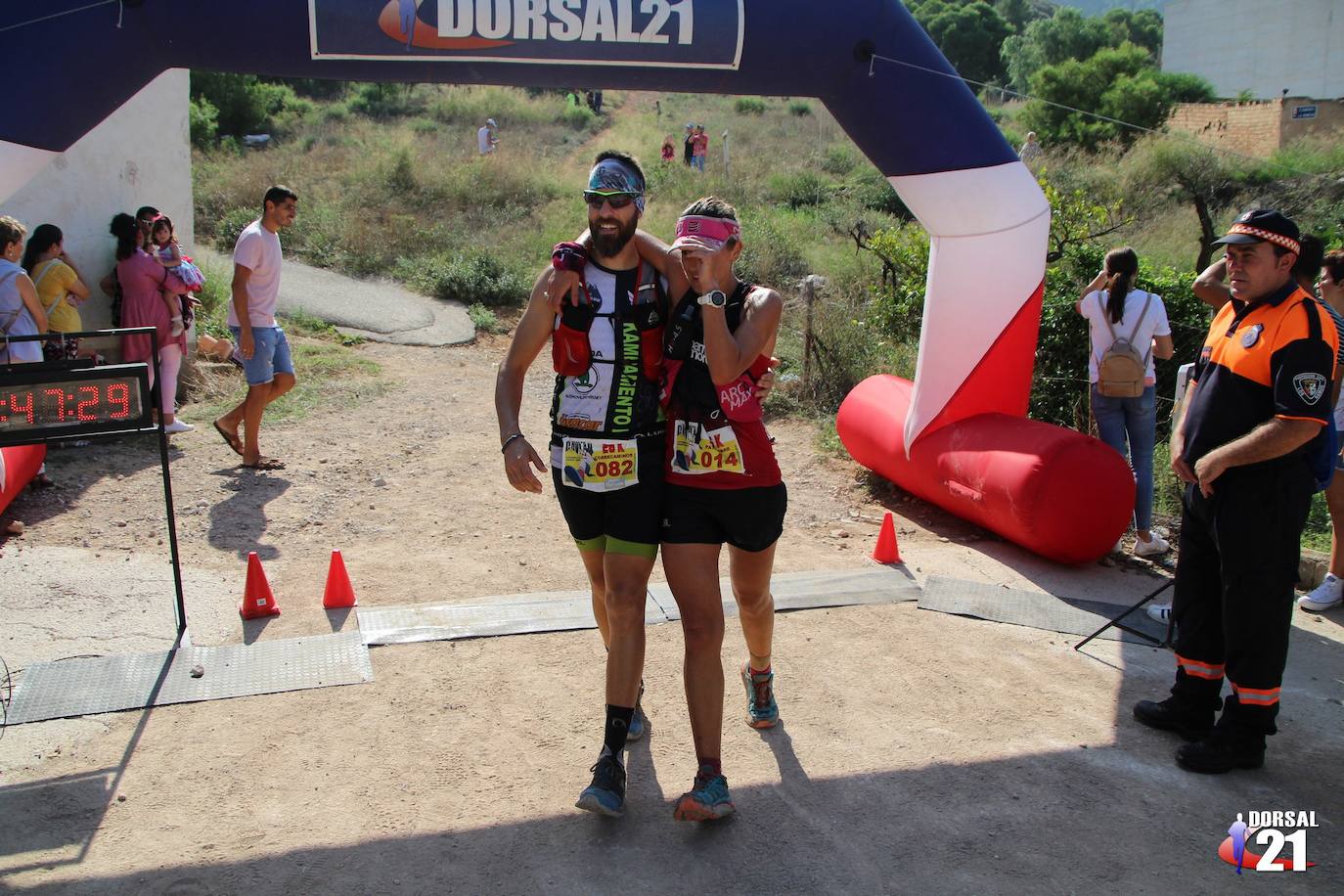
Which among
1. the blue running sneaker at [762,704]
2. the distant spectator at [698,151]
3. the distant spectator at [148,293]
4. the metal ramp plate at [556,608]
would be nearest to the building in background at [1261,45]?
the distant spectator at [698,151]

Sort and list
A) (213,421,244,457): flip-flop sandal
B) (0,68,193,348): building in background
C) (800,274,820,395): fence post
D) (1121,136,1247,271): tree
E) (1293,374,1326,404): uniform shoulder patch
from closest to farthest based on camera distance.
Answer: (1293,374,1326,404): uniform shoulder patch → (213,421,244,457): flip-flop sandal → (0,68,193,348): building in background → (800,274,820,395): fence post → (1121,136,1247,271): tree

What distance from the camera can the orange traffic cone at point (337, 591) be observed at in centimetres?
557

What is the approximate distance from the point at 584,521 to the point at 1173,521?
5128mm

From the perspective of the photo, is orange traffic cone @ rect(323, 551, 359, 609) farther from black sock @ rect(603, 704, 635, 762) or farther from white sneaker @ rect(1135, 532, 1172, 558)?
white sneaker @ rect(1135, 532, 1172, 558)

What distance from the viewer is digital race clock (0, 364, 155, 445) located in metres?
4.40

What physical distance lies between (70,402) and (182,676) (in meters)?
1.26

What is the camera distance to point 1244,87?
49156mm

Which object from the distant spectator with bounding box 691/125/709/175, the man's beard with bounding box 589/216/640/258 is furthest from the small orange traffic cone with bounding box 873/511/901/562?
the distant spectator with bounding box 691/125/709/175

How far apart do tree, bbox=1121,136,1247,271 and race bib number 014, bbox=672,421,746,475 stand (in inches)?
745

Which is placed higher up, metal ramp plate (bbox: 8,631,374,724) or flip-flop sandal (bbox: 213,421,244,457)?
flip-flop sandal (bbox: 213,421,244,457)

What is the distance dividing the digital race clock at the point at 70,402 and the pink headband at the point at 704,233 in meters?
2.54

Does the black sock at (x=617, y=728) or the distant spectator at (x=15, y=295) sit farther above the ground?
the distant spectator at (x=15, y=295)

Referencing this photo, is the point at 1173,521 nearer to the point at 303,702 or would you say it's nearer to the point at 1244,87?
the point at 303,702

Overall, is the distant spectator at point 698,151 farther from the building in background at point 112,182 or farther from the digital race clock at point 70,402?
the digital race clock at point 70,402
